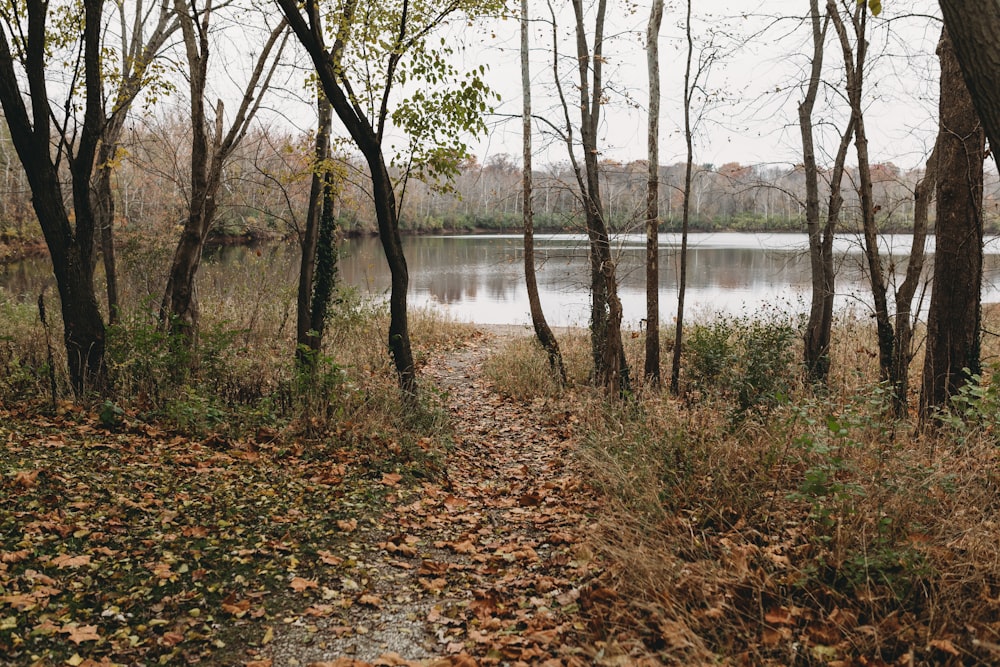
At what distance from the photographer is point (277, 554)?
394 cm

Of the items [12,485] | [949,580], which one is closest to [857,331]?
[949,580]

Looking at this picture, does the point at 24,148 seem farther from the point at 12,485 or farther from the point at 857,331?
the point at 857,331

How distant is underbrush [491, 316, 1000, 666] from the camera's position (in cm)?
274

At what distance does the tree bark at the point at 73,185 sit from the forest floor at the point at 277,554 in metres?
0.67

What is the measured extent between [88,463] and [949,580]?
5300 mm

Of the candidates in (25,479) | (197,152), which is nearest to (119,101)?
(197,152)

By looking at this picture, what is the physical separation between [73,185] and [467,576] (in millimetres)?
5355

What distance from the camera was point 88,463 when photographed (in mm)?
4836

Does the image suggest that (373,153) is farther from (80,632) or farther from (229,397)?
(80,632)

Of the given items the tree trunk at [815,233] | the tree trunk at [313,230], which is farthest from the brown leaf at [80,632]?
the tree trunk at [815,233]

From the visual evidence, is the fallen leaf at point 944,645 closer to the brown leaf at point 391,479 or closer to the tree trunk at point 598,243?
the brown leaf at point 391,479

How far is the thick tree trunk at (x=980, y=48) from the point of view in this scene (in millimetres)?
2416

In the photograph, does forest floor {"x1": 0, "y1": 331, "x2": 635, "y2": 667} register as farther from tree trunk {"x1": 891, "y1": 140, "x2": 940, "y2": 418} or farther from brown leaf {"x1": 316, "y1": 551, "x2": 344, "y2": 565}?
tree trunk {"x1": 891, "y1": 140, "x2": 940, "y2": 418}

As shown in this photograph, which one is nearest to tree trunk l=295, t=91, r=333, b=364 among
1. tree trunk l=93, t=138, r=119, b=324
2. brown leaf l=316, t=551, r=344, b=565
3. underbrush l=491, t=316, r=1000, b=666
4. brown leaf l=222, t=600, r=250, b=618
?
tree trunk l=93, t=138, r=119, b=324
